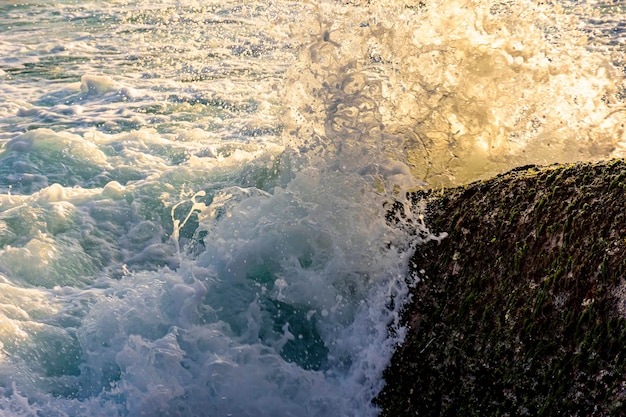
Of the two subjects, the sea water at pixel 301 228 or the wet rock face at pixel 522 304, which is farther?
the sea water at pixel 301 228

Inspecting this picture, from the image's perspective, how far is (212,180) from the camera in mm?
4949

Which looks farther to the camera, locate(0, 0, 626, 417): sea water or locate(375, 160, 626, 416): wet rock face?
locate(0, 0, 626, 417): sea water

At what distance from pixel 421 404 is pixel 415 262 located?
2.24 feet

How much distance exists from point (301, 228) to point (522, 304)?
137 cm

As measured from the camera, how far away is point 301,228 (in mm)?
3414

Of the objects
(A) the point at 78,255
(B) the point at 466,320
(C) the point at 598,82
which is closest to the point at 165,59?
(A) the point at 78,255

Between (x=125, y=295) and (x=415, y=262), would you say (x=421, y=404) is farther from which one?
(x=125, y=295)

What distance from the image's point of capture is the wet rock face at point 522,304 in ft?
7.16

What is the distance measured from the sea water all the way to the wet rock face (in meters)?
0.18

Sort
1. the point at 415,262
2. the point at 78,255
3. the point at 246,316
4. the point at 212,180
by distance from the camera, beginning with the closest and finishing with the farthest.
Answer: the point at 415,262
the point at 246,316
the point at 78,255
the point at 212,180

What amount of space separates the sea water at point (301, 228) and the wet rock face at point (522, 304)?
18 cm

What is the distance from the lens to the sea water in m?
2.94

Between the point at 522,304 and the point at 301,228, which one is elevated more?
the point at 522,304

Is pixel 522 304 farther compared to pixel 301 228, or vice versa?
pixel 301 228
